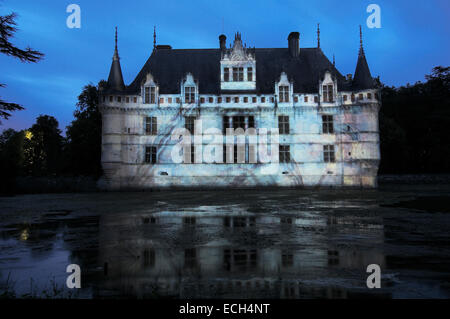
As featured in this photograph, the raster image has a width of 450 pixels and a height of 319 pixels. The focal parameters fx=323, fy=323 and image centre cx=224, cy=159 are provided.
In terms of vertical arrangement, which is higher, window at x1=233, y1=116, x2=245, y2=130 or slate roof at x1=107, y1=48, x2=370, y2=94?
slate roof at x1=107, y1=48, x2=370, y2=94

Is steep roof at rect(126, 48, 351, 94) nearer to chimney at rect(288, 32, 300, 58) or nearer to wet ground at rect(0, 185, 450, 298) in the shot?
chimney at rect(288, 32, 300, 58)

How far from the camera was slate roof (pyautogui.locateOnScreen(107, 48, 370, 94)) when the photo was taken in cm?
3103

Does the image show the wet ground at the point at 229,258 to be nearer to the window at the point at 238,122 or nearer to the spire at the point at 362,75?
the window at the point at 238,122

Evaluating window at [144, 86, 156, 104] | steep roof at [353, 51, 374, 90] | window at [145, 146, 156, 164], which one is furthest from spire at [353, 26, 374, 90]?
window at [145, 146, 156, 164]

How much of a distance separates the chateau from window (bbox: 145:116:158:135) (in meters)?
0.09

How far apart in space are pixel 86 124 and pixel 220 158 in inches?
708

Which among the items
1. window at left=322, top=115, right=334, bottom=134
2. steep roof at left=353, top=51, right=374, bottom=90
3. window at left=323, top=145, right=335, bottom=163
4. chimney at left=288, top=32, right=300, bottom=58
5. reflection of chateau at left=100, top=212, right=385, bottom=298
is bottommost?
reflection of chateau at left=100, top=212, right=385, bottom=298

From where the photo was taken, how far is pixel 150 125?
30.1 m

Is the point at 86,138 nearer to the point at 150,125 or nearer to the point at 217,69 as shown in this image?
the point at 150,125

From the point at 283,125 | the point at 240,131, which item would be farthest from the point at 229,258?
the point at 283,125

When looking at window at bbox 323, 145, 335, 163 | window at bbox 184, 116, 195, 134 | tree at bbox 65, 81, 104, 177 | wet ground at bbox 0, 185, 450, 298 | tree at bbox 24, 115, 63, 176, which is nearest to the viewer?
wet ground at bbox 0, 185, 450, 298

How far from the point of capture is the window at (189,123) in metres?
30.2

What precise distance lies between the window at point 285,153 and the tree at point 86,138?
20.3 m
